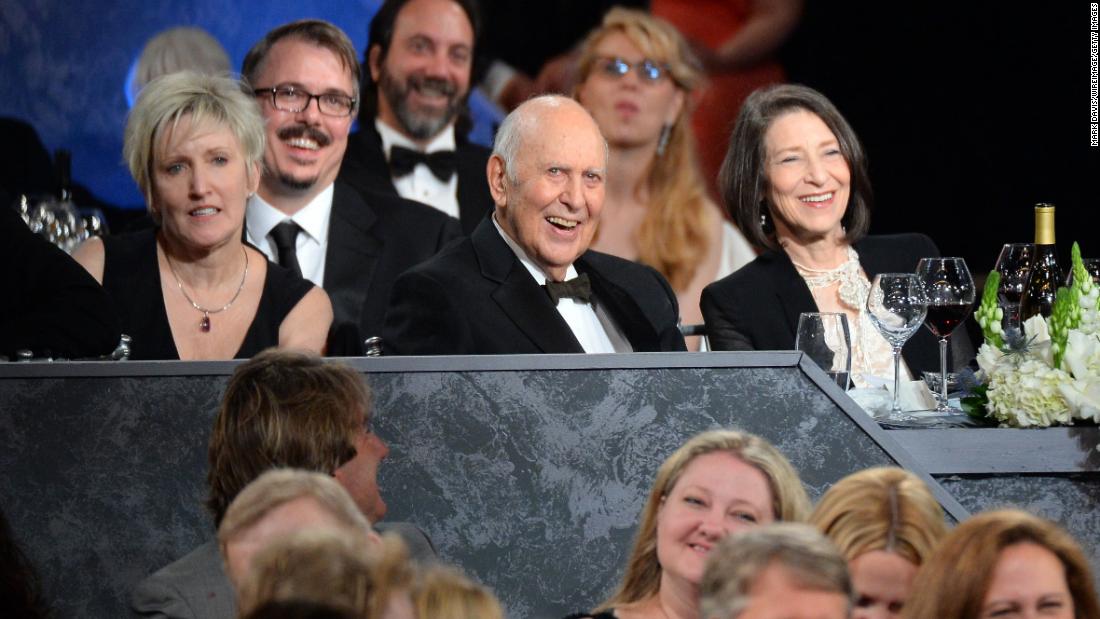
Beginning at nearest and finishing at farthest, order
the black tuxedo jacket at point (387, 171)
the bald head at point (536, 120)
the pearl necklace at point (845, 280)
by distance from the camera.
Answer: the bald head at point (536, 120) → the pearl necklace at point (845, 280) → the black tuxedo jacket at point (387, 171)

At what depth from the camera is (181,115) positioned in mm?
4039

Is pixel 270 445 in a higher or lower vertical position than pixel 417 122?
lower

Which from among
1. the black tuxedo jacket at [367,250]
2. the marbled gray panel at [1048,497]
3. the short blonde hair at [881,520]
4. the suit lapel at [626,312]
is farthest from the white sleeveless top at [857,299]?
the black tuxedo jacket at [367,250]

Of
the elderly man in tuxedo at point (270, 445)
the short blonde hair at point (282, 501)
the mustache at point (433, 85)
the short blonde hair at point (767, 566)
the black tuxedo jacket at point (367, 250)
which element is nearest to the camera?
the short blonde hair at point (767, 566)

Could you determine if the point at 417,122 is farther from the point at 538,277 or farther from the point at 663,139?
the point at 538,277

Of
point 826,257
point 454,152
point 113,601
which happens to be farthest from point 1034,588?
point 454,152

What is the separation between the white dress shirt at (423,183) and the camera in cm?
634

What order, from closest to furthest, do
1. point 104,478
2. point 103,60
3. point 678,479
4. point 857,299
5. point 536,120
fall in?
1. point 678,479
2. point 104,478
3. point 536,120
4. point 857,299
5. point 103,60

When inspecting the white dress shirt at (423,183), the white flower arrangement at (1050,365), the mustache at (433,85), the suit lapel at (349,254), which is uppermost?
the mustache at (433,85)

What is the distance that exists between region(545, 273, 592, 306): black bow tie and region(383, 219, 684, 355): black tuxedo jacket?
0.26 ft

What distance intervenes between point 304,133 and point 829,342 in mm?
2687

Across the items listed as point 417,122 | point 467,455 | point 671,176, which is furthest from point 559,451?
point 671,176

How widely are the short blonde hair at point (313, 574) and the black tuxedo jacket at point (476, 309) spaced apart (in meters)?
1.56

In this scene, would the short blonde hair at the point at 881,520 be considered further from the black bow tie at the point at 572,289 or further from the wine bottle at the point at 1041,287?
the black bow tie at the point at 572,289
